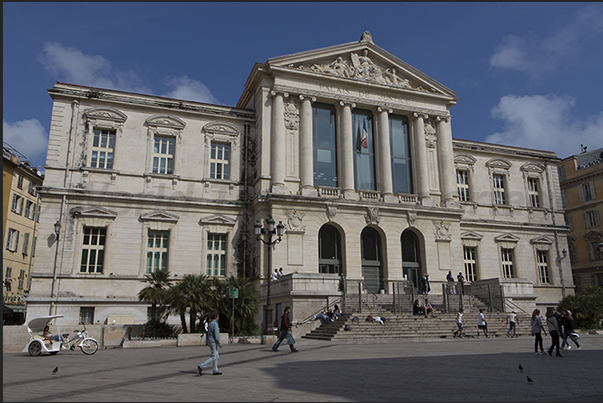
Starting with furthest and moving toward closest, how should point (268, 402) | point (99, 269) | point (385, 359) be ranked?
point (99, 269) → point (385, 359) → point (268, 402)

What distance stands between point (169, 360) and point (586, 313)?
23122 mm

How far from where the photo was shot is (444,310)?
26.6 metres

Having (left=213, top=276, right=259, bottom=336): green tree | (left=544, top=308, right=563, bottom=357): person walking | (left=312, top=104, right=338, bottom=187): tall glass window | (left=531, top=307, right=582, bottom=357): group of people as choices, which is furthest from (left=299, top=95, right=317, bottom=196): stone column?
(left=544, top=308, right=563, bottom=357): person walking

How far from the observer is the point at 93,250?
29.1 m

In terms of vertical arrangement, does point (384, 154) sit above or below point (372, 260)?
above

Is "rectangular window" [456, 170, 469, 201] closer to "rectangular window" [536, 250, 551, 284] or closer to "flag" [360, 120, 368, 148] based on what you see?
"rectangular window" [536, 250, 551, 284]

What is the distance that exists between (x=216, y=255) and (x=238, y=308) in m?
8.81

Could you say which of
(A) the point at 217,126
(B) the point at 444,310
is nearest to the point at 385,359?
(B) the point at 444,310

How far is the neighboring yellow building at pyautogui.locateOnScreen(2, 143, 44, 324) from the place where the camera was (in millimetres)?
38000

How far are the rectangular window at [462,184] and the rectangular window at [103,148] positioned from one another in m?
25.8

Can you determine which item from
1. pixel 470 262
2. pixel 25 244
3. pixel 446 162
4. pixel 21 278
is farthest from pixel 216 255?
pixel 25 244

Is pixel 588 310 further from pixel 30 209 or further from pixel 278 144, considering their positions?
pixel 30 209

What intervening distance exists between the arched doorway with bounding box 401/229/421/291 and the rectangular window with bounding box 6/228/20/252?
30.9 meters

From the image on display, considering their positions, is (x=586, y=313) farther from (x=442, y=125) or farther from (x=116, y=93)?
(x=116, y=93)
